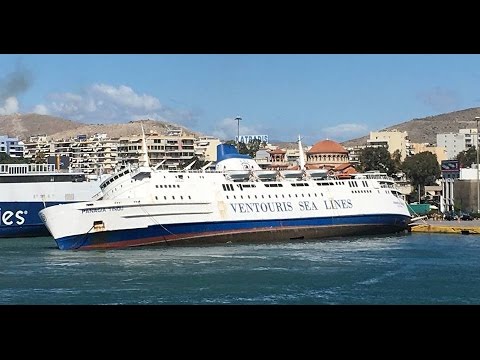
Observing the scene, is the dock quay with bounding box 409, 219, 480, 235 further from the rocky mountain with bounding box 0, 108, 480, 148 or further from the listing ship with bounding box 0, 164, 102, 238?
the rocky mountain with bounding box 0, 108, 480, 148

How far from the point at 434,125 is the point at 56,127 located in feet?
216

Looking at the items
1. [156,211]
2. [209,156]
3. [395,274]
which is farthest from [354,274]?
[209,156]

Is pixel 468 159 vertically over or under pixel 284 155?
under

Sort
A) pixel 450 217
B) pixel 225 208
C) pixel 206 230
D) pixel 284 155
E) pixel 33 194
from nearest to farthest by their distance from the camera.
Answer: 1. pixel 206 230
2. pixel 225 208
3. pixel 33 194
4. pixel 450 217
5. pixel 284 155

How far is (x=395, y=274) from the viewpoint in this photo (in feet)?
42.0

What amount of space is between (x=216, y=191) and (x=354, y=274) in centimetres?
732

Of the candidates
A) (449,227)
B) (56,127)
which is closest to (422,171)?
(449,227)

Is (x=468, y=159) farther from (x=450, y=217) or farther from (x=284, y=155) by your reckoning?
(x=450, y=217)

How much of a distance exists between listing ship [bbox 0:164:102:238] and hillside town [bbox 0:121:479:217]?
163 cm

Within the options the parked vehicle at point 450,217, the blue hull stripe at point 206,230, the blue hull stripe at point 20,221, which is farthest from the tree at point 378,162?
the blue hull stripe at point 20,221

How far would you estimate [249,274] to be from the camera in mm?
12609

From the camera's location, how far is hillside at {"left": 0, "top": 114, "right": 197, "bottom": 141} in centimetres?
11844

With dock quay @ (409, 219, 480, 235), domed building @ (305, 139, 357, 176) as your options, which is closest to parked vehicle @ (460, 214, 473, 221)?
dock quay @ (409, 219, 480, 235)

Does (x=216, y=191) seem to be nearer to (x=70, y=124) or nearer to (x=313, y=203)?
(x=313, y=203)
